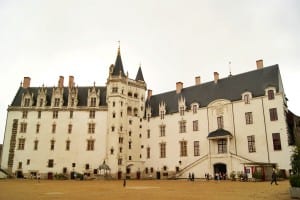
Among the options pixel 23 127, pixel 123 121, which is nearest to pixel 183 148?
pixel 123 121

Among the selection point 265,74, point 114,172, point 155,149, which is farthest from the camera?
point 155,149

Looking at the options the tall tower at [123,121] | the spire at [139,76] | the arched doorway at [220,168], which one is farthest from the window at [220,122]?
the spire at [139,76]

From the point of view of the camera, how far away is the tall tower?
146ft

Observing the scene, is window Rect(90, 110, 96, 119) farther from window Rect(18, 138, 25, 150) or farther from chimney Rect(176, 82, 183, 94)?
chimney Rect(176, 82, 183, 94)

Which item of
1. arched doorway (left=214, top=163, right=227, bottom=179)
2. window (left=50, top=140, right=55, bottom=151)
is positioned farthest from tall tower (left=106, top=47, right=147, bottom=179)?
arched doorway (left=214, top=163, right=227, bottom=179)

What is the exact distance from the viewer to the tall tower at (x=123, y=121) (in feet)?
146

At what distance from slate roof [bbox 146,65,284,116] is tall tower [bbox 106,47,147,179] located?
12.6 feet

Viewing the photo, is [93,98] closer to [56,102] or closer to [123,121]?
[56,102]

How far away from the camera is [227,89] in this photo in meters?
41.1

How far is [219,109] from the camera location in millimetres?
39656

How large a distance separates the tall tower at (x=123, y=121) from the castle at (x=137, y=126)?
0.16 m

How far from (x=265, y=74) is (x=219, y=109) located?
7966 millimetres

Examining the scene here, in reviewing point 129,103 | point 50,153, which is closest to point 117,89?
point 129,103

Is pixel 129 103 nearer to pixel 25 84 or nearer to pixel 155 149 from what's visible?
pixel 155 149
